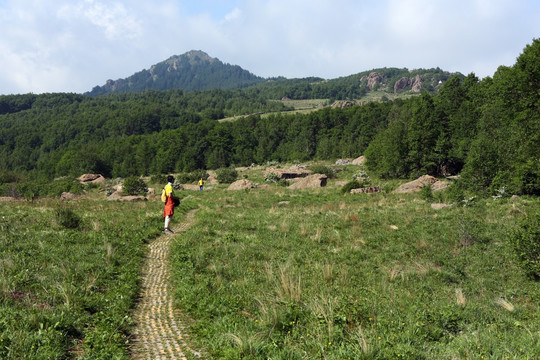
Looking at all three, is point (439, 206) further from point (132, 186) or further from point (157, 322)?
point (132, 186)

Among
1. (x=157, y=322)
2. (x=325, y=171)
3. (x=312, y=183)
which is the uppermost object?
(x=157, y=322)

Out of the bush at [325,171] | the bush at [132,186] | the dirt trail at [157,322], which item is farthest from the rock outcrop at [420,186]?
the bush at [132,186]

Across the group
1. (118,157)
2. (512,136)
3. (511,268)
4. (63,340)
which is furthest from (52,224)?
(118,157)

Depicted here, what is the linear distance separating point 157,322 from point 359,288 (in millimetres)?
5030

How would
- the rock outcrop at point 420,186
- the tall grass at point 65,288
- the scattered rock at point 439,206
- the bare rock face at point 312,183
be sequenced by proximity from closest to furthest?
the tall grass at point 65,288, the scattered rock at point 439,206, the rock outcrop at point 420,186, the bare rock face at point 312,183

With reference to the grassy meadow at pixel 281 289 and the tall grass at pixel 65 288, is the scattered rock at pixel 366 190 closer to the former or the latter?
the grassy meadow at pixel 281 289

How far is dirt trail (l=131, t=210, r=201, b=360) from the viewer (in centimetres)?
491

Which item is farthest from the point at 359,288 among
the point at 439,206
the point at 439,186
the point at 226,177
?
the point at 226,177

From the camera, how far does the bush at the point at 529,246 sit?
9742 mm

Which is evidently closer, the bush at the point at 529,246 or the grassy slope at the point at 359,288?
the grassy slope at the point at 359,288

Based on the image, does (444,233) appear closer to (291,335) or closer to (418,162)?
(291,335)

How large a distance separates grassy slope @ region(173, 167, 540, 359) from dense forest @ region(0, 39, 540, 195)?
33.8 feet

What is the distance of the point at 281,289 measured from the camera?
A: 703 cm

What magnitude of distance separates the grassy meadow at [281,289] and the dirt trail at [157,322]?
0.23 metres
